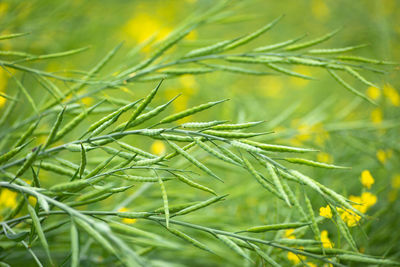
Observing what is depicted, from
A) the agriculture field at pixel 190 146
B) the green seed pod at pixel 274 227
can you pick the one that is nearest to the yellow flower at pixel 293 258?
the agriculture field at pixel 190 146

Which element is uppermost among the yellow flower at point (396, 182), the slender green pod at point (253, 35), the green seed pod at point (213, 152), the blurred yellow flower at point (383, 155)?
the slender green pod at point (253, 35)

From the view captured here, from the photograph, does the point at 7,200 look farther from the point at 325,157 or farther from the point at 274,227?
the point at 325,157

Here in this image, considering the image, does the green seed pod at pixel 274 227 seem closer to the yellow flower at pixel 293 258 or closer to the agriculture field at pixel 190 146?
the agriculture field at pixel 190 146

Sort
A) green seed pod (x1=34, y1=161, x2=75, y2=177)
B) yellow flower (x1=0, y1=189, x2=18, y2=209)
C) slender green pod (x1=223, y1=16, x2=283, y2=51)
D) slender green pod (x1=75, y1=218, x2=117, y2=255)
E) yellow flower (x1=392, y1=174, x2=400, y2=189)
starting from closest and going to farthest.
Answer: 1. slender green pod (x1=75, y1=218, x2=117, y2=255)
2. green seed pod (x1=34, y1=161, x2=75, y2=177)
3. slender green pod (x1=223, y1=16, x2=283, y2=51)
4. yellow flower (x1=0, y1=189, x2=18, y2=209)
5. yellow flower (x1=392, y1=174, x2=400, y2=189)

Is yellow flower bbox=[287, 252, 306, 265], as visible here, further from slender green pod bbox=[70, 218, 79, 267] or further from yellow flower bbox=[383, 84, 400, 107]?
yellow flower bbox=[383, 84, 400, 107]

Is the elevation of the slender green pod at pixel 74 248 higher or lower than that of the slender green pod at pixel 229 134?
lower

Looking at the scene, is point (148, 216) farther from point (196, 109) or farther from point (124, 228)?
point (196, 109)

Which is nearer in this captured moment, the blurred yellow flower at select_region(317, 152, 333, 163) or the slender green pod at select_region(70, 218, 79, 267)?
the slender green pod at select_region(70, 218, 79, 267)

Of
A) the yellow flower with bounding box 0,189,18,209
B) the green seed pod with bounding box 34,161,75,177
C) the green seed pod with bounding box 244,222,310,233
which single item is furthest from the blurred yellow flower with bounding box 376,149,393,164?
the yellow flower with bounding box 0,189,18,209
